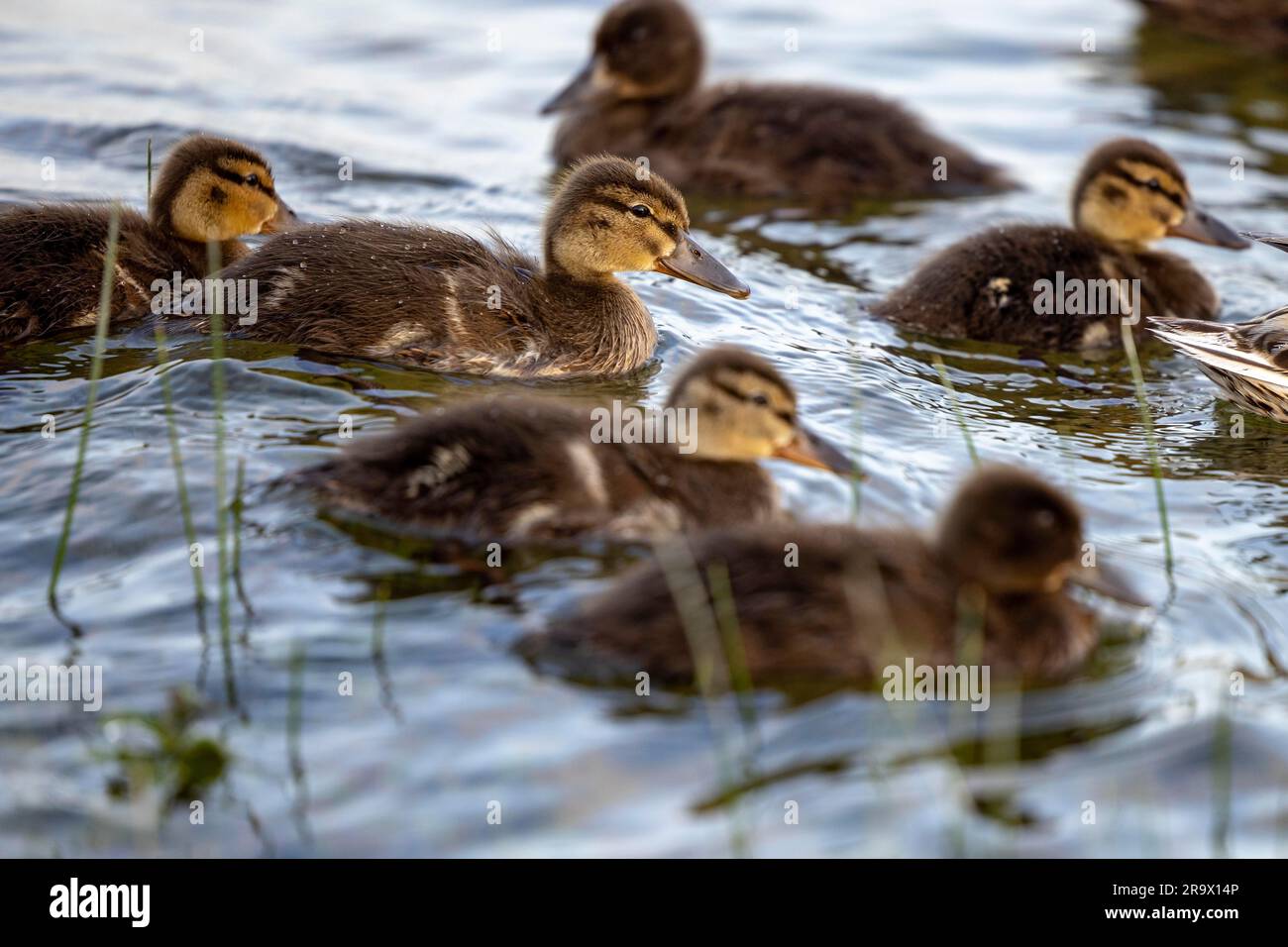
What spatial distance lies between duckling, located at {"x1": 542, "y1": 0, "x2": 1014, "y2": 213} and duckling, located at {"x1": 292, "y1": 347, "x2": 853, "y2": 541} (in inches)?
169

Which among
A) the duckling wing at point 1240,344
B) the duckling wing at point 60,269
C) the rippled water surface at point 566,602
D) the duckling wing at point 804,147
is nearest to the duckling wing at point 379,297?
the rippled water surface at point 566,602

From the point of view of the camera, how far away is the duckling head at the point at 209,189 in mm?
6199

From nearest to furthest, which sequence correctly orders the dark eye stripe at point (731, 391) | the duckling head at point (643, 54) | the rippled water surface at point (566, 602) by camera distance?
1. the rippled water surface at point (566, 602)
2. the dark eye stripe at point (731, 391)
3. the duckling head at point (643, 54)

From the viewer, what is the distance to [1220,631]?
14.5ft

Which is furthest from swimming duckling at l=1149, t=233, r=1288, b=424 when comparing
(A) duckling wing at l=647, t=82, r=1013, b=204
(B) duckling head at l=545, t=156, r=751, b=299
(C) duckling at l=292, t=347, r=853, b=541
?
(A) duckling wing at l=647, t=82, r=1013, b=204

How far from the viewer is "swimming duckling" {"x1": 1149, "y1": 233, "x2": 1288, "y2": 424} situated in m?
5.96

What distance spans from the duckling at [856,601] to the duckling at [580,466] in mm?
452

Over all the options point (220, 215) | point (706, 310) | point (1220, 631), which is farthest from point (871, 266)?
point (1220, 631)

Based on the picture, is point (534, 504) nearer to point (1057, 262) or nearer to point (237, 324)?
point (237, 324)

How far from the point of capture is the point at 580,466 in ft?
14.8

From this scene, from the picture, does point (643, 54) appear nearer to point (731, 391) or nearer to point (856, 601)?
point (731, 391)

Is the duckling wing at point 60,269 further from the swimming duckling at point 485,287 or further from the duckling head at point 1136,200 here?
the duckling head at point 1136,200

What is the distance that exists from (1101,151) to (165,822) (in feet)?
16.8

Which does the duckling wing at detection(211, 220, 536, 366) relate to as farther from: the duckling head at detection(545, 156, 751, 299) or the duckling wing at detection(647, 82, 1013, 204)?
the duckling wing at detection(647, 82, 1013, 204)
